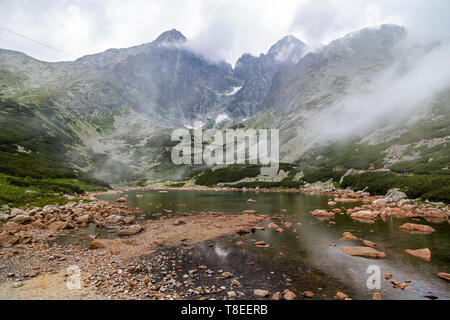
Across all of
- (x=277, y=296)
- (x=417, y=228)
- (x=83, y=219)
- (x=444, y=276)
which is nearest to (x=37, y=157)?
(x=83, y=219)

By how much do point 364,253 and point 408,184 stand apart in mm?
34573

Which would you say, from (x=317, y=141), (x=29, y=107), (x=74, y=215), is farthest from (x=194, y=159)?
(x=74, y=215)

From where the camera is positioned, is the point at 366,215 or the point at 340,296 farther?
the point at 366,215

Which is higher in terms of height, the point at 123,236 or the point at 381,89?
the point at 381,89

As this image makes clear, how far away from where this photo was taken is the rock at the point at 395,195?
37.1m

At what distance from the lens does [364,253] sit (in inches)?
609

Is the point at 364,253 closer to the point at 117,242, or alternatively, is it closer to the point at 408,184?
the point at 117,242

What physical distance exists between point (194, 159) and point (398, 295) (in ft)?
561

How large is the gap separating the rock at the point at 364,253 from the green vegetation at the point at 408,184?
24067 mm

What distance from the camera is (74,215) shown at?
27.7 metres

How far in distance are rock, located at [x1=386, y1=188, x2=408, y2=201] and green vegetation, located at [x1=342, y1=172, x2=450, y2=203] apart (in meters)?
0.72

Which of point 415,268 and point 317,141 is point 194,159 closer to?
point 317,141

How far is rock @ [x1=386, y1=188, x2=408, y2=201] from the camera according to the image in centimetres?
3712

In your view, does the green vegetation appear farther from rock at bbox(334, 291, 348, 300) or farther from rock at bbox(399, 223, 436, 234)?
rock at bbox(334, 291, 348, 300)
